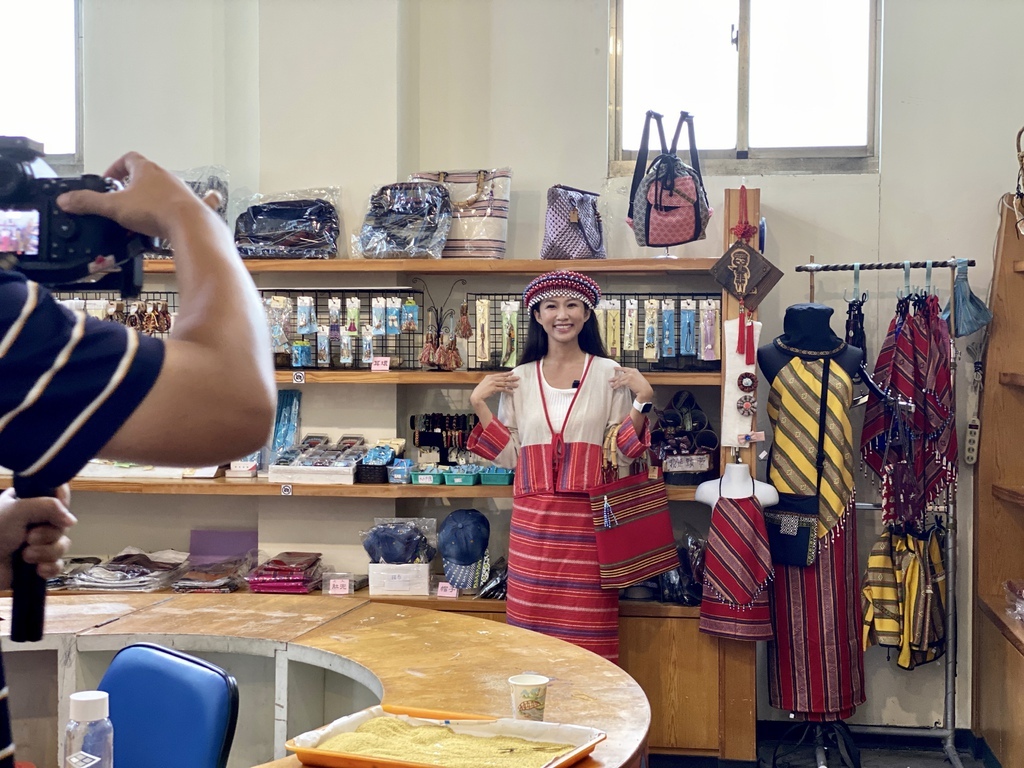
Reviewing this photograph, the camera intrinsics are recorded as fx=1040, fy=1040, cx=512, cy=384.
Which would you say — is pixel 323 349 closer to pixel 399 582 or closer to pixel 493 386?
pixel 493 386

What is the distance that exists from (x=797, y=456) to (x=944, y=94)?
1.69 metres

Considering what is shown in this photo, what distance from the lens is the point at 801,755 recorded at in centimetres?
416

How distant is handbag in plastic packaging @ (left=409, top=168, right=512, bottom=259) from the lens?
4172 millimetres

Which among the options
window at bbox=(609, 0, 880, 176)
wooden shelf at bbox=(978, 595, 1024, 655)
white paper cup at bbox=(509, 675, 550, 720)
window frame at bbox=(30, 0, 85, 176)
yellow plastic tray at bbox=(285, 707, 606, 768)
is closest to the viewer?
yellow plastic tray at bbox=(285, 707, 606, 768)

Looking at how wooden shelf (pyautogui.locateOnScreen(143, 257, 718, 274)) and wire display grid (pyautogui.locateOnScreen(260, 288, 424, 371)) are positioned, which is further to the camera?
wire display grid (pyautogui.locateOnScreen(260, 288, 424, 371))

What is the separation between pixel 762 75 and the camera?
4457 millimetres

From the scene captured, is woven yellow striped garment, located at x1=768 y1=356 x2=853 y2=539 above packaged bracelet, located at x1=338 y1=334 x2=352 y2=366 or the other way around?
the other way around

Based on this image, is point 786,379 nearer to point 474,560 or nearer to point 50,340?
point 474,560

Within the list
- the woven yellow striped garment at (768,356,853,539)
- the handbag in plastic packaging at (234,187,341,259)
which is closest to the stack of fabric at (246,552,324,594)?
the handbag in plastic packaging at (234,187,341,259)

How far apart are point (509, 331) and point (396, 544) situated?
3.08ft

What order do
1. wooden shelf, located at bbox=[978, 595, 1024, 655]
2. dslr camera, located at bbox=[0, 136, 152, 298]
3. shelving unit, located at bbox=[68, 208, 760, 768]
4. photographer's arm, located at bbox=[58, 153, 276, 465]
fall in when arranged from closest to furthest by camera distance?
photographer's arm, located at bbox=[58, 153, 276, 465], dslr camera, located at bbox=[0, 136, 152, 298], wooden shelf, located at bbox=[978, 595, 1024, 655], shelving unit, located at bbox=[68, 208, 760, 768]

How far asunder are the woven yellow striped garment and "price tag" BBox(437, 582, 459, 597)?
129cm

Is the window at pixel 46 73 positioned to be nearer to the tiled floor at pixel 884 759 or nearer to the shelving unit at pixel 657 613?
the shelving unit at pixel 657 613

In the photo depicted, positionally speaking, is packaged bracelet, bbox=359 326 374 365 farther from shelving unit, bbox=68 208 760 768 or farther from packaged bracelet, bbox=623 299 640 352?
packaged bracelet, bbox=623 299 640 352
